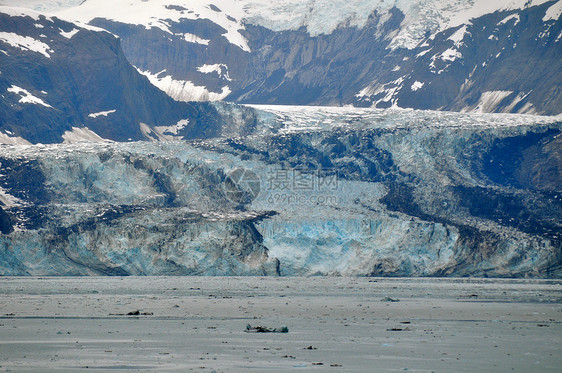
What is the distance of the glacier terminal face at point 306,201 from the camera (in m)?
74.1

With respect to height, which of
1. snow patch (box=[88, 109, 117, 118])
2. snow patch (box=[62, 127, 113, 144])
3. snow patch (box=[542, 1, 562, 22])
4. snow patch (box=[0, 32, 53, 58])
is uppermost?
snow patch (box=[542, 1, 562, 22])

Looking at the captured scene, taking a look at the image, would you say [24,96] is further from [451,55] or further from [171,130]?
[451,55]

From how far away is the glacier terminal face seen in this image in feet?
243

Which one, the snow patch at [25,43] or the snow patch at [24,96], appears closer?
the snow patch at [24,96]

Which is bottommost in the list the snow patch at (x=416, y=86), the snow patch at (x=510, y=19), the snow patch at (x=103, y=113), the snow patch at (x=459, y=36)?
the snow patch at (x=103, y=113)

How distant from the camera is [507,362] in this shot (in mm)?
20859

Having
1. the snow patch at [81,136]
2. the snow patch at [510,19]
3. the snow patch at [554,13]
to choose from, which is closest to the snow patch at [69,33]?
the snow patch at [81,136]

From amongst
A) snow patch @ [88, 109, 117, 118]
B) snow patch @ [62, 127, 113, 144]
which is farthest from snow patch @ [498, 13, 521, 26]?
snow patch @ [62, 127, 113, 144]

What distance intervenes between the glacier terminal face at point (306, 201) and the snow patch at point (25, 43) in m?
64.8

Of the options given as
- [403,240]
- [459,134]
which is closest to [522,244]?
[403,240]

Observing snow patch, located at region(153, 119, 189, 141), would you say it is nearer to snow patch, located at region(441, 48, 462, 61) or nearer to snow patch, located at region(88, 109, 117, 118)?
snow patch, located at region(88, 109, 117, 118)

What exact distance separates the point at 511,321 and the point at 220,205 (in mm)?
59568

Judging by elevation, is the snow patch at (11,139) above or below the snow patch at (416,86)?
below

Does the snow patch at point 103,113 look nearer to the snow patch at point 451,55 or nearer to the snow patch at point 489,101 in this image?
the snow patch at point 489,101
